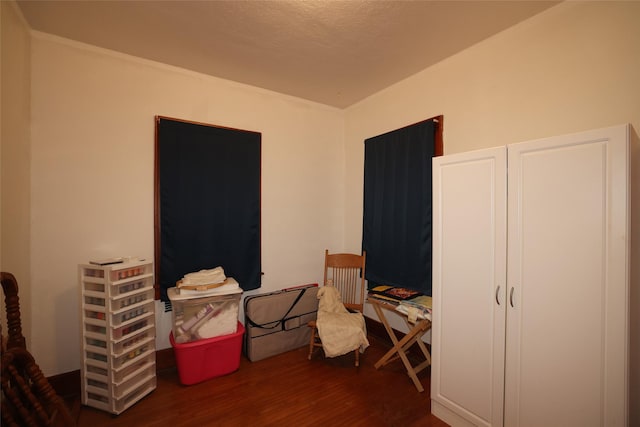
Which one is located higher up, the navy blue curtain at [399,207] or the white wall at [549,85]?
the white wall at [549,85]

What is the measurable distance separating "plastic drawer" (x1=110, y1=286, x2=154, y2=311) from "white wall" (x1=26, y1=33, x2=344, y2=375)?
429mm

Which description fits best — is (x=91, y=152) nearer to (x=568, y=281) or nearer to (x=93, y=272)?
(x=93, y=272)

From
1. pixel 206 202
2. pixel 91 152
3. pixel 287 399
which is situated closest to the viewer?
pixel 287 399

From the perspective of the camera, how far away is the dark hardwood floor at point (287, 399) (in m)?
1.89

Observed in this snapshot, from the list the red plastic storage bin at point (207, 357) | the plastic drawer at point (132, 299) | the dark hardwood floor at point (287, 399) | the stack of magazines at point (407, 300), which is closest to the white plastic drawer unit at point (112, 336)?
the plastic drawer at point (132, 299)

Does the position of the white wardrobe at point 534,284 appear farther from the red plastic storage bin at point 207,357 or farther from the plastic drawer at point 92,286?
the plastic drawer at point 92,286

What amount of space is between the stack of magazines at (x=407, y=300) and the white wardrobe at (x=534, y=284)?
19 centimetres

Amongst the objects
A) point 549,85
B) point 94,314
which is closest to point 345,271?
point 94,314

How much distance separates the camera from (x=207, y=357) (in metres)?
2.33

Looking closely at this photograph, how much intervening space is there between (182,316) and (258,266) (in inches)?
34.2

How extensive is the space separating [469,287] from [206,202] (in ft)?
7.66

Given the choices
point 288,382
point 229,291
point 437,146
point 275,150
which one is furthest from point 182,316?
point 437,146

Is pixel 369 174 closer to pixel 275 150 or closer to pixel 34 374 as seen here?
pixel 275 150

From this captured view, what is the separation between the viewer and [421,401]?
2.10 m
